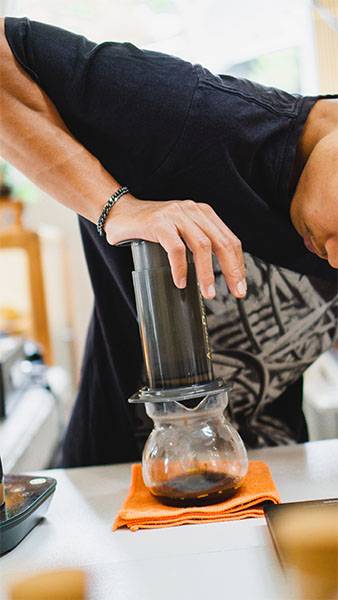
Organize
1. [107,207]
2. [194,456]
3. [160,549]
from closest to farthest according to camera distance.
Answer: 1. [160,549]
2. [194,456]
3. [107,207]

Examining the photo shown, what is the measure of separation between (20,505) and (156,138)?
1.62ft

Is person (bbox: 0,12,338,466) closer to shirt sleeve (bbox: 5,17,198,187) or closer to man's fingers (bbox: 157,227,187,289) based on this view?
shirt sleeve (bbox: 5,17,198,187)

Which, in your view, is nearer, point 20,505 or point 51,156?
point 20,505

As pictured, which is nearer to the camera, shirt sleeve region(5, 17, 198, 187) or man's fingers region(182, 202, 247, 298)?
man's fingers region(182, 202, 247, 298)

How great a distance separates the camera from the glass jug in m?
0.88

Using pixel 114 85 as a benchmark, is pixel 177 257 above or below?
below

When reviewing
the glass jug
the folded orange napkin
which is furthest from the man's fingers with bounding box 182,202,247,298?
the folded orange napkin

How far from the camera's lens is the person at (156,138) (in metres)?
1.02

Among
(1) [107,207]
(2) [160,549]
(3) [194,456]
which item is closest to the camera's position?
(2) [160,549]

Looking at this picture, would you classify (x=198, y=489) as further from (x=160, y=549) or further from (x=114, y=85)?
(x=114, y=85)

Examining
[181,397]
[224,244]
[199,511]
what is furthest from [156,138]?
[199,511]

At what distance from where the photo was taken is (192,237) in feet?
2.83

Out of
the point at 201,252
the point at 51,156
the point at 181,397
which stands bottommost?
the point at 181,397

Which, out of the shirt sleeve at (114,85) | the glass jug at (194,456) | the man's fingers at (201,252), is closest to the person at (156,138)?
the shirt sleeve at (114,85)
